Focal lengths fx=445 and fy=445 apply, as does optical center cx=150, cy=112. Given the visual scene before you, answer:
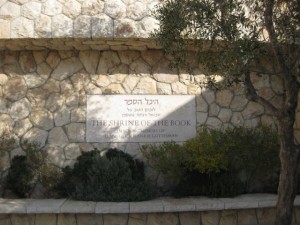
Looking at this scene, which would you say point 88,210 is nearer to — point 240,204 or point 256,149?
point 240,204

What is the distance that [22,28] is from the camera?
812 cm

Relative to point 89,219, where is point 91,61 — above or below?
above

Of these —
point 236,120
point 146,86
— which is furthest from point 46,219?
point 236,120

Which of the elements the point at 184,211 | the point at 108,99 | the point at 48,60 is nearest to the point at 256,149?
the point at 184,211

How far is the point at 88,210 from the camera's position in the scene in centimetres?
728

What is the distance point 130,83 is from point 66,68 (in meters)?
1.35

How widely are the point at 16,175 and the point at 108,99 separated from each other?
7.63ft

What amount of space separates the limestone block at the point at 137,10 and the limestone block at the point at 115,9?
0.11 meters

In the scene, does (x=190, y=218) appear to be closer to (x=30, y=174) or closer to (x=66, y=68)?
(x=30, y=174)

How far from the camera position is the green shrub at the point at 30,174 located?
27.3 ft

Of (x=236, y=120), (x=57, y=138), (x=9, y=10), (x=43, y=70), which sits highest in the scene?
(x=9, y=10)

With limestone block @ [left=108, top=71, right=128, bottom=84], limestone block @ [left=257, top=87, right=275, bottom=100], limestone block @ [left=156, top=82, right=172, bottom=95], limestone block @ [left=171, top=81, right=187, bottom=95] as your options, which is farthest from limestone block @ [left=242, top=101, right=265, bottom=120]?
limestone block @ [left=108, top=71, right=128, bottom=84]

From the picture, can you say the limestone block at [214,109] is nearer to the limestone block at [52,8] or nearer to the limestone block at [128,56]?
the limestone block at [128,56]

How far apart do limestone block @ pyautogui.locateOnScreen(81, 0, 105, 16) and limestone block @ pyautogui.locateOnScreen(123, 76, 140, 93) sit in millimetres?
1574
